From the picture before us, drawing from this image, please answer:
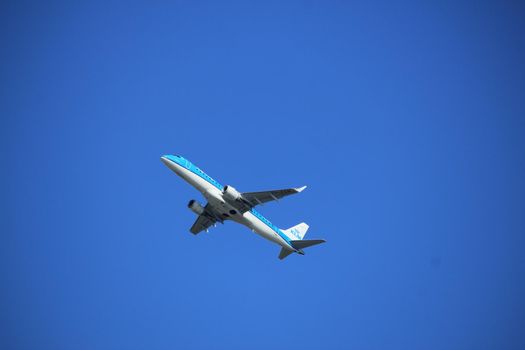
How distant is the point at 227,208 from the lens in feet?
155

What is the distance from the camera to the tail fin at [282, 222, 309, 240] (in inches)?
2199

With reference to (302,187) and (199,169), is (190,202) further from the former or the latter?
(302,187)

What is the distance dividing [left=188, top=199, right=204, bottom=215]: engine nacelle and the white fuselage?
2.66 m

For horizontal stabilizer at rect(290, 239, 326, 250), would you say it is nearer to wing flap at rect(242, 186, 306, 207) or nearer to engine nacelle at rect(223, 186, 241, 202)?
wing flap at rect(242, 186, 306, 207)

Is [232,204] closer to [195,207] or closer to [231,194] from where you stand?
[231,194]

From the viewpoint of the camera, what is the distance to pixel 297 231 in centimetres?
5819

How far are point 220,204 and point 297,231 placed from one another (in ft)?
48.0

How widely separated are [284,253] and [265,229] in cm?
474

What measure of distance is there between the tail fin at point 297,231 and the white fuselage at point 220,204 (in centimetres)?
478

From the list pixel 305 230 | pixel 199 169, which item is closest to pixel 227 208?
pixel 199 169

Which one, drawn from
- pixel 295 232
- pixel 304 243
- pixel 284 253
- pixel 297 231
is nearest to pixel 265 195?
pixel 304 243

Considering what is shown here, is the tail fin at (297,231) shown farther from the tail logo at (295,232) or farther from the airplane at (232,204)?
the airplane at (232,204)

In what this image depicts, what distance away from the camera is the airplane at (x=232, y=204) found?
4553cm

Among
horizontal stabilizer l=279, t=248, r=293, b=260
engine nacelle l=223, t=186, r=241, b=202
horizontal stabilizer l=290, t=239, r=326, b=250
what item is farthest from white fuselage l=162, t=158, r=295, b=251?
horizontal stabilizer l=279, t=248, r=293, b=260
